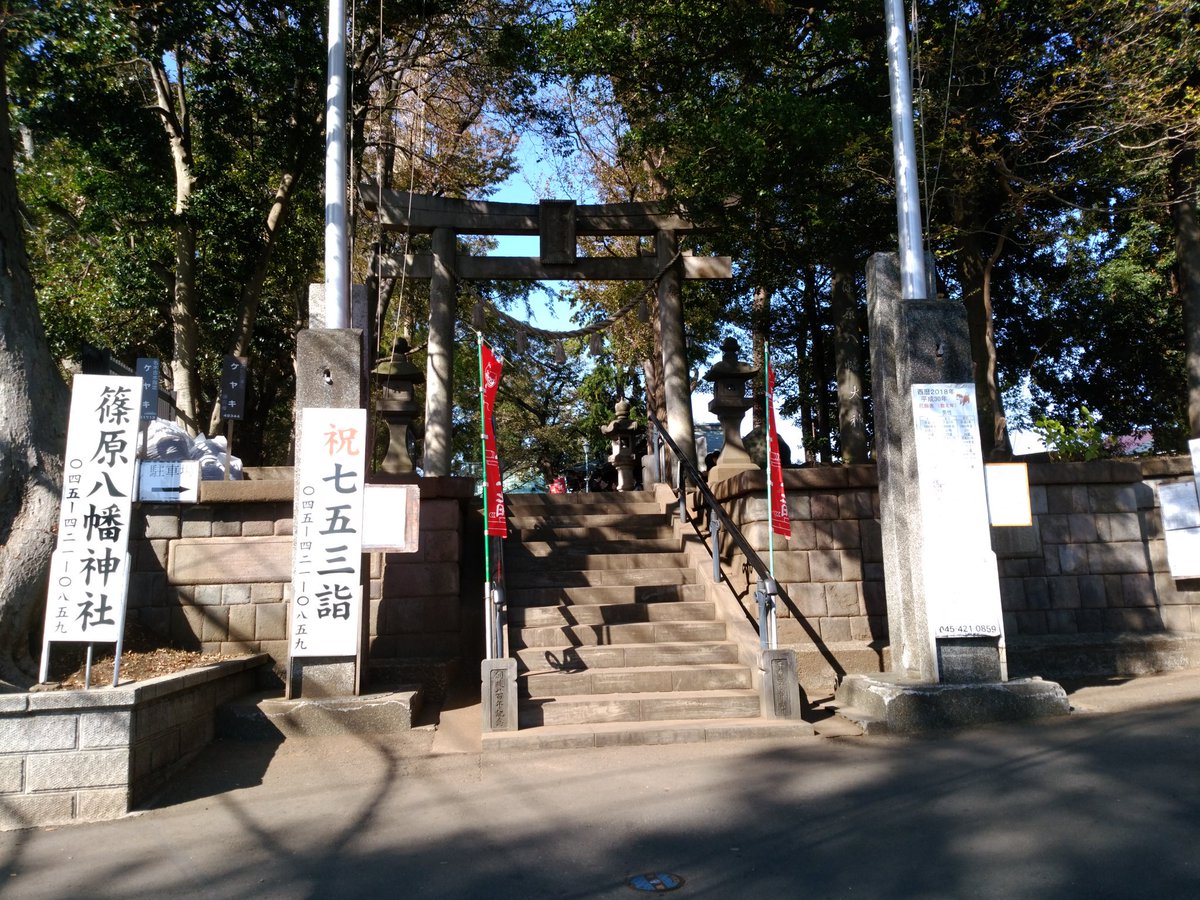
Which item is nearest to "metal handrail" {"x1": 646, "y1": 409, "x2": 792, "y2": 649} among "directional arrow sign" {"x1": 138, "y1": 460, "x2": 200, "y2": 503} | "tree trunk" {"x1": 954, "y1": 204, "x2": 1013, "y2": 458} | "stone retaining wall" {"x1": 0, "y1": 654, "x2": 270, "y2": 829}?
"tree trunk" {"x1": 954, "y1": 204, "x2": 1013, "y2": 458}

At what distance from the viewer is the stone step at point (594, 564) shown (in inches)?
365

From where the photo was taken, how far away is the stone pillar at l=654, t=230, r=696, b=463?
1238 cm

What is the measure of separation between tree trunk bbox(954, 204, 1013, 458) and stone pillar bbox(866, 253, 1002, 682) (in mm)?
3863

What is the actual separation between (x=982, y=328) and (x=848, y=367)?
279cm

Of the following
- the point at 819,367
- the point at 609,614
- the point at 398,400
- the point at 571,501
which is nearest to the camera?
the point at 609,614

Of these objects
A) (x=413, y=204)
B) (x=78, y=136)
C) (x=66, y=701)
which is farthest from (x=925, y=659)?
(x=78, y=136)

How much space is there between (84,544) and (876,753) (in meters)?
5.63

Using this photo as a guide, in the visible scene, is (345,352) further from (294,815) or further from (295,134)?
(295,134)

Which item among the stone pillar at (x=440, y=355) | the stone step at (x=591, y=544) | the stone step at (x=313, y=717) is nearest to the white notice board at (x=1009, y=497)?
the stone step at (x=591, y=544)

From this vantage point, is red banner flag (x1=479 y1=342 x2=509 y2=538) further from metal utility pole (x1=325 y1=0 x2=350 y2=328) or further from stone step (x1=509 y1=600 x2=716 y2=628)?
metal utility pole (x1=325 y1=0 x2=350 y2=328)

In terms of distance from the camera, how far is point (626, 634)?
820 cm

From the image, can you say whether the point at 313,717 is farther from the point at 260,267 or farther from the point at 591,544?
the point at 260,267

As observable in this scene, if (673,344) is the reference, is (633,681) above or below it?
below

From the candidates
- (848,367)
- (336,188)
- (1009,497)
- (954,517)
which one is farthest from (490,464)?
(848,367)
